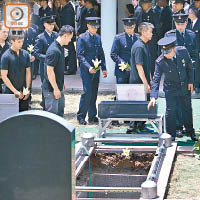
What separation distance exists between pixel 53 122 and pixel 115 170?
16.4 feet

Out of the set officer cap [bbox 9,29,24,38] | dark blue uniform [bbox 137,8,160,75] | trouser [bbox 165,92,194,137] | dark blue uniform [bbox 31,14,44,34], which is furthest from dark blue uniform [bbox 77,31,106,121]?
dark blue uniform [bbox 31,14,44,34]

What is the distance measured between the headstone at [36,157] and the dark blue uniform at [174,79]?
5892 mm

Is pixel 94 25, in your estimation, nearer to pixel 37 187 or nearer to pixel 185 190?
pixel 185 190

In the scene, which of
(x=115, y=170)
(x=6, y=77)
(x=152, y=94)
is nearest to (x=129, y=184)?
(x=115, y=170)

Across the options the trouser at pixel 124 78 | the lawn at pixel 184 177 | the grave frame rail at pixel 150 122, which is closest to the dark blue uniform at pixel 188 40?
the trouser at pixel 124 78

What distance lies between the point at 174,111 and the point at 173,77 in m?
0.55

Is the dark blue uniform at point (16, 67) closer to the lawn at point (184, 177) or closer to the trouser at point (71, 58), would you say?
the lawn at point (184, 177)

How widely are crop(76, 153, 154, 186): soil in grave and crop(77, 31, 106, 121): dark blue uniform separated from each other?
2507 mm

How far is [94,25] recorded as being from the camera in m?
12.4

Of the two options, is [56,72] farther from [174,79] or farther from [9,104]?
[174,79]

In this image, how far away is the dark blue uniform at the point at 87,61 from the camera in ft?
40.5

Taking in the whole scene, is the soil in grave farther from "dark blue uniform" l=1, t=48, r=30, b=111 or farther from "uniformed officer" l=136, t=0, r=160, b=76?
"uniformed officer" l=136, t=0, r=160, b=76

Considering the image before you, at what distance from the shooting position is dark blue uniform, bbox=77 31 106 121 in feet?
40.5

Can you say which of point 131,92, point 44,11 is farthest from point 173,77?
point 44,11
